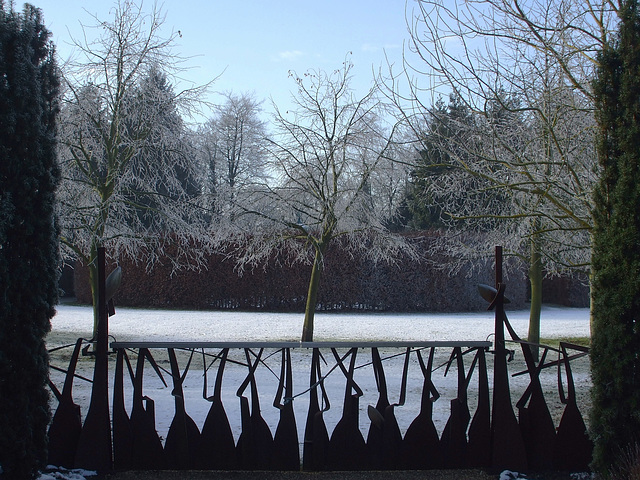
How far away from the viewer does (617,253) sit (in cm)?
330

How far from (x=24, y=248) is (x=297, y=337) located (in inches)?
347

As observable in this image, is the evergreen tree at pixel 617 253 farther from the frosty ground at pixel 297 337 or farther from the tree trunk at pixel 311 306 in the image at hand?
the tree trunk at pixel 311 306

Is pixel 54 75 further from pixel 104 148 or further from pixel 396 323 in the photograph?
pixel 396 323

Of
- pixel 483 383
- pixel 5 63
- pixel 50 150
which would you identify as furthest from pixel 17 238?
pixel 483 383

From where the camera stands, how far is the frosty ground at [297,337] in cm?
585

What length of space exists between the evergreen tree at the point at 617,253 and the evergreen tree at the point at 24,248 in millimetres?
3285

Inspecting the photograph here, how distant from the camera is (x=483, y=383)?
12.8 ft

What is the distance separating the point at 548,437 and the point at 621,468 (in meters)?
0.76

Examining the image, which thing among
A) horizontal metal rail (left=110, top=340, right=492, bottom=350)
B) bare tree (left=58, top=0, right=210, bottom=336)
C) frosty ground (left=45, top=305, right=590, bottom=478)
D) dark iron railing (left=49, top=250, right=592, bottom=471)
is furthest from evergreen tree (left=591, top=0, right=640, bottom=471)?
bare tree (left=58, top=0, right=210, bottom=336)

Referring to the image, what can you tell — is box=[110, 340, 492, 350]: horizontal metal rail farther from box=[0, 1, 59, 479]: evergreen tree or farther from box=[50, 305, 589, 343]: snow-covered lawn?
box=[50, 305, 589, 343]: snow-covered lawn

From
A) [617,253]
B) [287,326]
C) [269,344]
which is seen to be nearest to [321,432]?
[269,344]

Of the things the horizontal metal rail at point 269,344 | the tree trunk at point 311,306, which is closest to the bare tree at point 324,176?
the tree trunk at point 311,306

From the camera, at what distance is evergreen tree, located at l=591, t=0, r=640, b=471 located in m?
3.25

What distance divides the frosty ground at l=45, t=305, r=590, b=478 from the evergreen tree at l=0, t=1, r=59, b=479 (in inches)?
42.2
